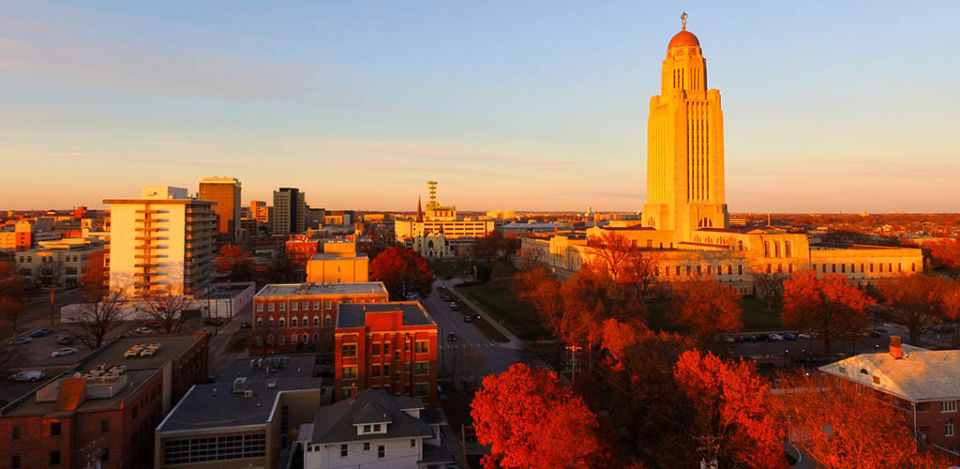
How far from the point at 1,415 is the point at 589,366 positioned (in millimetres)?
32271

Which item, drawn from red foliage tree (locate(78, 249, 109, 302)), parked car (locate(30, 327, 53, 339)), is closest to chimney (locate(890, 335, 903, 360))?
parked car (locate(30, 327, 53, 339))

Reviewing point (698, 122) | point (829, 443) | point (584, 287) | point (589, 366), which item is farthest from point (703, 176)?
point (829, 443)

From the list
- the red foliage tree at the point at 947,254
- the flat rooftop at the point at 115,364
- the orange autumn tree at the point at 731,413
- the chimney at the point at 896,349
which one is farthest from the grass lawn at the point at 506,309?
the red foliage tree at the point at 947,254

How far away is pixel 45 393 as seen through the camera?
27266 millimetres

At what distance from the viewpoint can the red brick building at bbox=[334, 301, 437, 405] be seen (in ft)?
122

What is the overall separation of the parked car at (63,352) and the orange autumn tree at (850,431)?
5755cm

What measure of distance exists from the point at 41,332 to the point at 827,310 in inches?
3040

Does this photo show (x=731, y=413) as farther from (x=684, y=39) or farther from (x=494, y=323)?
(x=684, y=39)

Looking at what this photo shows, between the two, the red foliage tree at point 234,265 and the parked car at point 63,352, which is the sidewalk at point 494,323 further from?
the parked car at point 63,352

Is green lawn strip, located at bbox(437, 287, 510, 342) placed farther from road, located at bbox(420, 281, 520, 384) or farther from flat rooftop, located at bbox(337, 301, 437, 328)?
flat rooftop, located at bbox(337, 301, 437, 328)

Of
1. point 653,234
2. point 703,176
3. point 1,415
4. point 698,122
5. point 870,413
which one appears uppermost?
point 698,122

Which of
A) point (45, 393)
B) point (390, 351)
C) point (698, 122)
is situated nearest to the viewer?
point (45, 393)

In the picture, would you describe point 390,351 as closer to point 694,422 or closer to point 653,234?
point 694,422

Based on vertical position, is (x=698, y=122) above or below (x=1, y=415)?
above
